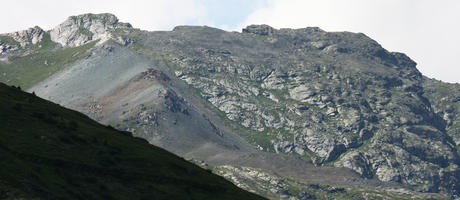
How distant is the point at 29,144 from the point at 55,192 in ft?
100

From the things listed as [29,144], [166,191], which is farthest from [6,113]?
[166,191]

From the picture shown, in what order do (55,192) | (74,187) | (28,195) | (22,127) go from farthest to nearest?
1. (22,127)
2. (74,187)
3. (55,192)
4. (28,195)

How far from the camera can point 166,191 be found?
193 meters

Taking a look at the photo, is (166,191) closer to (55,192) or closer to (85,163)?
(85,163)

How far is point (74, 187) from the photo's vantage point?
166 metres

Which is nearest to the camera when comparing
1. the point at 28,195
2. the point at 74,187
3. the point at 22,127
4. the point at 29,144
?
the point at 28,195

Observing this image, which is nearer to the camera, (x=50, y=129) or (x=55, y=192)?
(x=55, y=192)

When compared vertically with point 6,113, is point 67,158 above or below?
below

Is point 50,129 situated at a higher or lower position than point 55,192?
higher

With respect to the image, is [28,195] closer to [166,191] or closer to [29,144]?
[29,144]

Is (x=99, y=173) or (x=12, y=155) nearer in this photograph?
(x=12, y=155)

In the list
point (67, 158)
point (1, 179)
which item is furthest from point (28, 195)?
point (67, 158)

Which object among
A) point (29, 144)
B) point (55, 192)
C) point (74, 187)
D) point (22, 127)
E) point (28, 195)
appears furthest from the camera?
point (22, 127)

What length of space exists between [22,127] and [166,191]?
146 feet
